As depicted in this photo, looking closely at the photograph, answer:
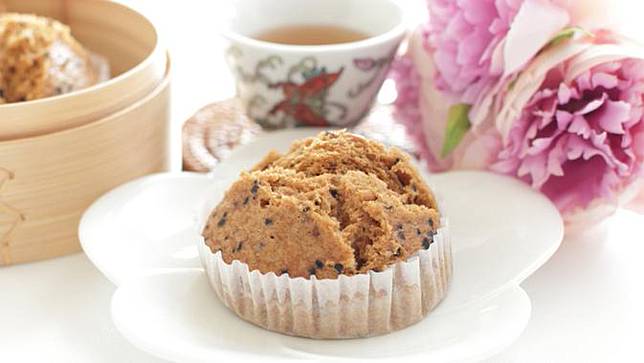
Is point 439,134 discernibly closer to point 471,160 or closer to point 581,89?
point 471,160

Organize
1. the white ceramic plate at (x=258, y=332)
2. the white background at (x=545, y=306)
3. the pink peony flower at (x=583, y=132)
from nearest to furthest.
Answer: the white ceramic plate at (x=258, y=332) < the white background at (x=545, y=306) < the pink peony flower at (x=583, y=132)

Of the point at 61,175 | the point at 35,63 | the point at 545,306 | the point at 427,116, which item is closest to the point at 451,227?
the point at 545,306

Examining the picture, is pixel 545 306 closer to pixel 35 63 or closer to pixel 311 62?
pixel 311 62

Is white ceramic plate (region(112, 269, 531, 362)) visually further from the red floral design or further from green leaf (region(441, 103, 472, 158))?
the red floral design

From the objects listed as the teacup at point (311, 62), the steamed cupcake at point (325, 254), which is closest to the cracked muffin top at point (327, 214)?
the steamed cupcake at point (325, 254)

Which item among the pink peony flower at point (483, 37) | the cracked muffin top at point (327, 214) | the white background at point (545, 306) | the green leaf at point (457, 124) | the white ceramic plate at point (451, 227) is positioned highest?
the pink peony flower at point (483, 37)

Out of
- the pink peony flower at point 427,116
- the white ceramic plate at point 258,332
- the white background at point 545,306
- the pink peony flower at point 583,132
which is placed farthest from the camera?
the pink peony flower at point 427,116

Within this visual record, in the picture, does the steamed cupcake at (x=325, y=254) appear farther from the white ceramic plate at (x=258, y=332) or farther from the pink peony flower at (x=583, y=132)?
the pink peony flower at (x=583, y=132)

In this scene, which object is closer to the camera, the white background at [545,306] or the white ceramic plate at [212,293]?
the white ceramic plate at [212,293]
